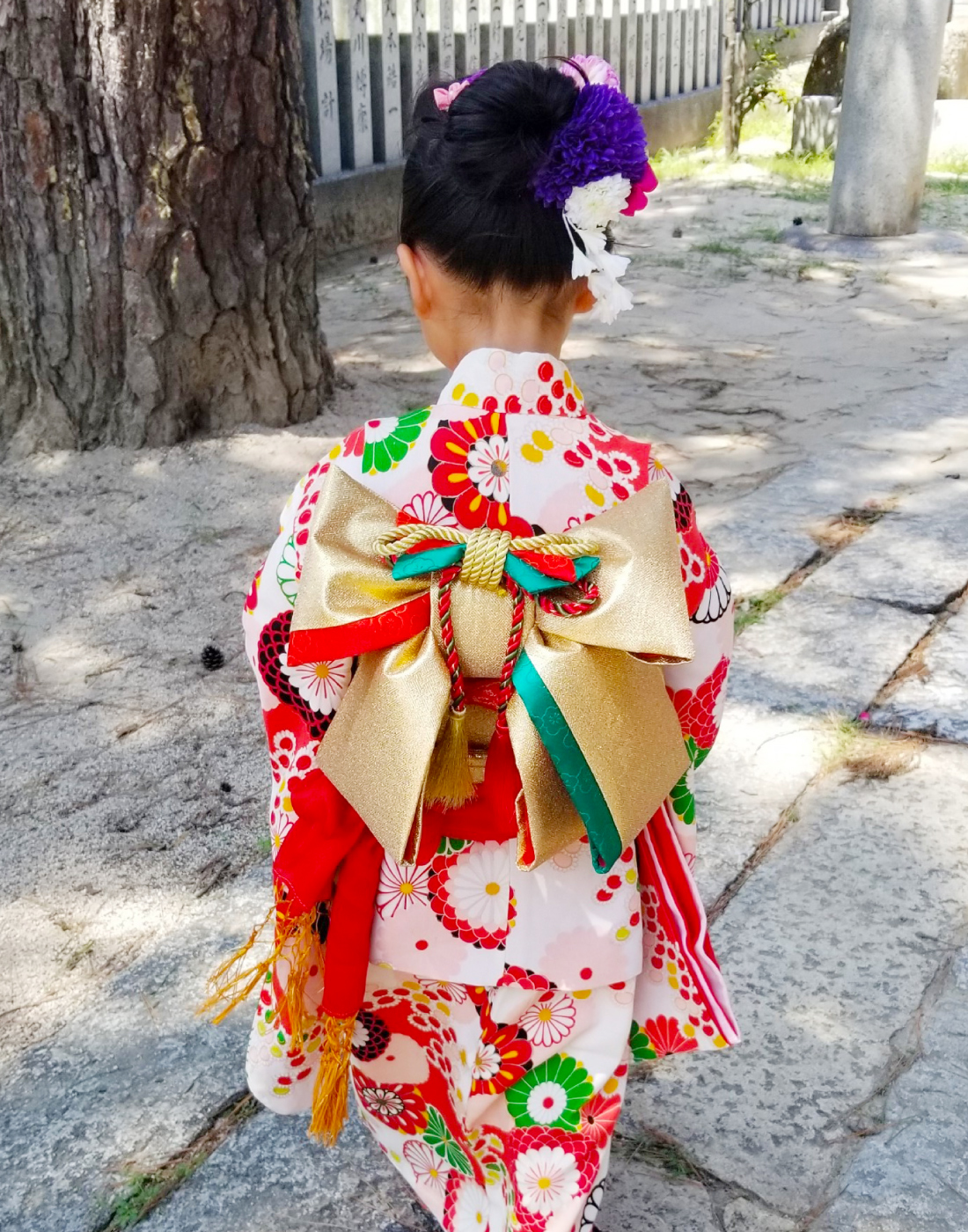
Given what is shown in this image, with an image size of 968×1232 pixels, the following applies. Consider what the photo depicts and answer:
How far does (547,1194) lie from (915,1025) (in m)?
0.73

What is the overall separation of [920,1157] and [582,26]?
865 centimetres

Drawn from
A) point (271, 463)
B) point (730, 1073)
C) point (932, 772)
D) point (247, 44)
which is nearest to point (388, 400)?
point (271, 463)

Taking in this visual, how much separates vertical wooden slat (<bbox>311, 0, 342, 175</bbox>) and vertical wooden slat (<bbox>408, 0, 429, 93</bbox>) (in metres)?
0.65

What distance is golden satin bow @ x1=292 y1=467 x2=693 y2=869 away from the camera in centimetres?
126

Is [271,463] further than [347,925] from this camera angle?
Yes

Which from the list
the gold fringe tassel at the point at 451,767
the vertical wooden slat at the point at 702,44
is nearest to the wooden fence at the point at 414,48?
the vertical wooden slat at the point at 702,44

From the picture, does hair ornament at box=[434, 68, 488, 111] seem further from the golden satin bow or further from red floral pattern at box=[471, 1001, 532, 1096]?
red floral pattern at box=[471, 1001, 532, 1096]

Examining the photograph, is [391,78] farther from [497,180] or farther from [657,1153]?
[657,1153]

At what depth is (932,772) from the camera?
2.54 metres

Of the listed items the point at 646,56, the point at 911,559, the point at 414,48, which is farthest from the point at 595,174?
the point at 646,56

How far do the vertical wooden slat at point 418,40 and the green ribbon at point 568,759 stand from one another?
22.2ft

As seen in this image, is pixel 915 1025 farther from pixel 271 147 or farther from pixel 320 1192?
pixel 271 147

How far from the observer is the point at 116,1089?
6.03 feet

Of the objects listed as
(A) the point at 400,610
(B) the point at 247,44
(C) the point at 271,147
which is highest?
(B) the point at 247,44
